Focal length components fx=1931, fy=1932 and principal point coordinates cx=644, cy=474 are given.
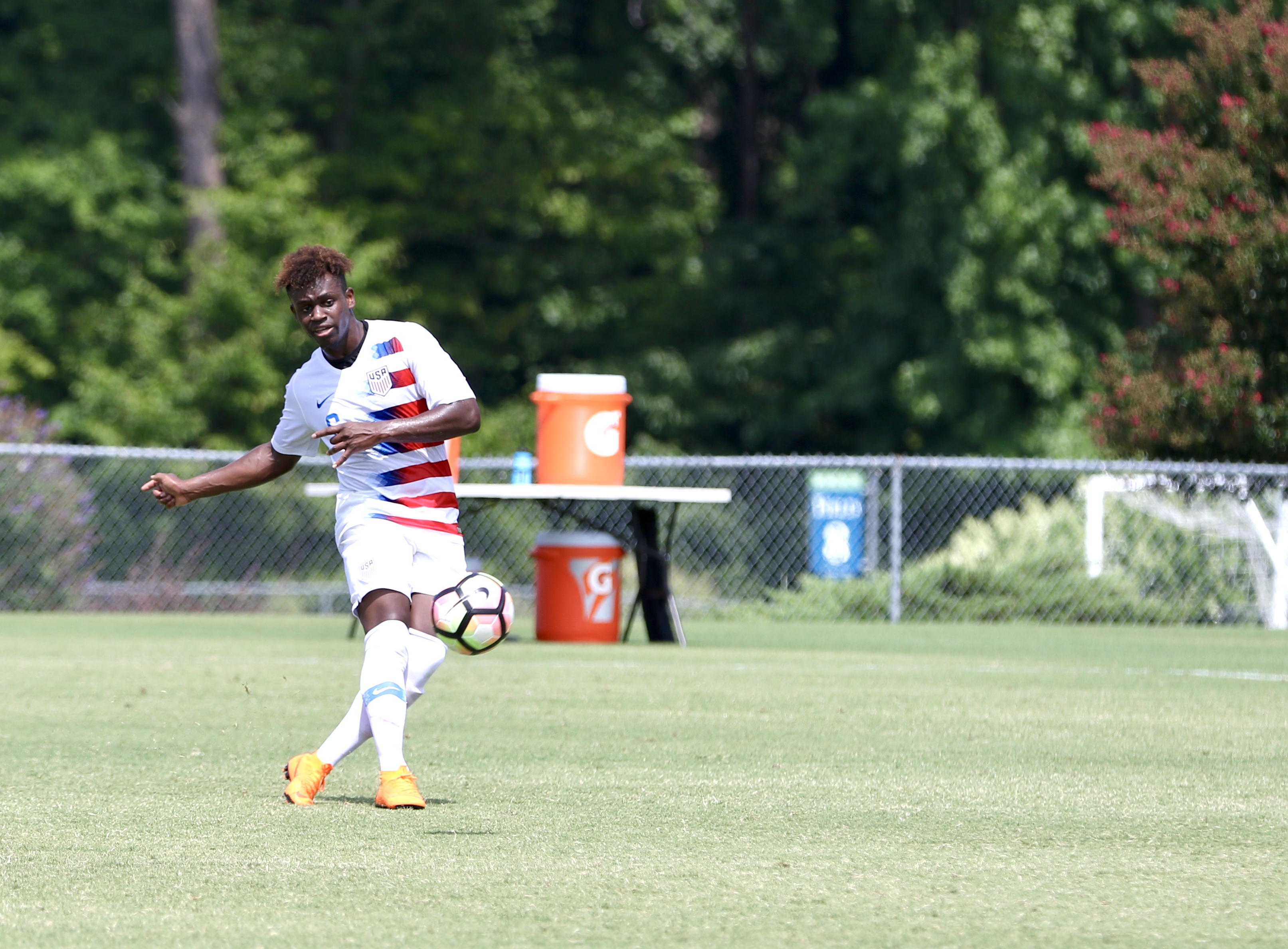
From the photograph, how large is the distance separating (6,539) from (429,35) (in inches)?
638

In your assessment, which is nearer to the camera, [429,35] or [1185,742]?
[1185,742]

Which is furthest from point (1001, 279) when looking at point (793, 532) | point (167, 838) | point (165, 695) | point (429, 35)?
point (167, 838)

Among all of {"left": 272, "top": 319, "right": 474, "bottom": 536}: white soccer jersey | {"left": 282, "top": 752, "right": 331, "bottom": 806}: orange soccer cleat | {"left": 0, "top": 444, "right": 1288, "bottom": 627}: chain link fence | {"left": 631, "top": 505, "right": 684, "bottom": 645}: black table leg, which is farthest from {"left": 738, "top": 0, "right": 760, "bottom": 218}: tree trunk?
{"left": 282, "top": 752, "right": 331, "bottom": 806}: orange soccer cleat

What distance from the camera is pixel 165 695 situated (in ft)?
32.1

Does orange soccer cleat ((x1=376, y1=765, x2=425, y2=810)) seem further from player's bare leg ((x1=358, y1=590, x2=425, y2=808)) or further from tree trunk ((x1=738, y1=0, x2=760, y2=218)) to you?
tree trunk ((x1=738, y1=0, x2=760, y2=218))

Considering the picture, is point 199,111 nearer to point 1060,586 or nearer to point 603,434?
point 1060,586

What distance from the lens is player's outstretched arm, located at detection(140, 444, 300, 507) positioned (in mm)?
6562

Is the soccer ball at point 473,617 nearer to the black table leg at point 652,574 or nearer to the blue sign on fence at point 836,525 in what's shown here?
the black table leg at point 652,574

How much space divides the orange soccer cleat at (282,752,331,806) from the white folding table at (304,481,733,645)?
6579 millimetres

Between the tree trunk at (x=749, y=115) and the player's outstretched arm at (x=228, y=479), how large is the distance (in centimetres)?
2532

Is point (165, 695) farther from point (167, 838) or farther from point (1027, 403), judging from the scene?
point (1027, 403)

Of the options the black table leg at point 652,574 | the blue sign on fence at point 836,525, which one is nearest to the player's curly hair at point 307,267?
the black table leg at point 652,574

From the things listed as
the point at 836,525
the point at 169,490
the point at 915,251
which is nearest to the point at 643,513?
the point at 169,490

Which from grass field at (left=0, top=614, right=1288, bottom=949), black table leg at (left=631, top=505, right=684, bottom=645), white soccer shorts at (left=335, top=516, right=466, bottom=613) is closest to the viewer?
grass field at (left=0, top=614, right=1288, bottom=949)
